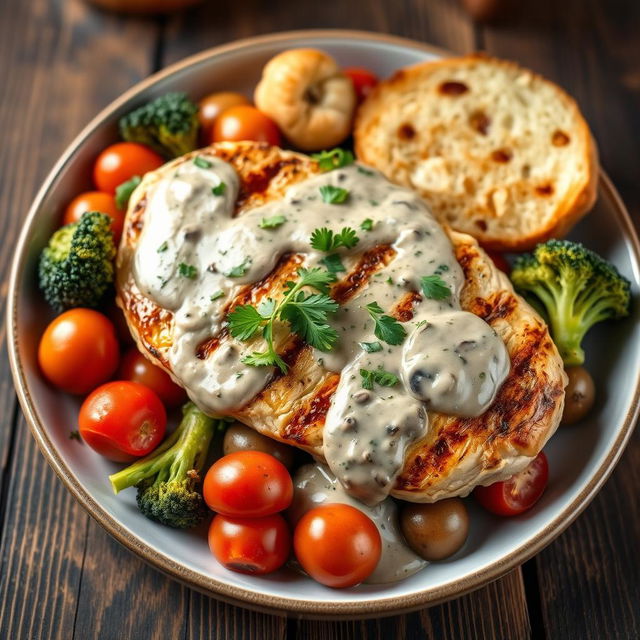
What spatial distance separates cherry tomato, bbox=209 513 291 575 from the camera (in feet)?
10.2

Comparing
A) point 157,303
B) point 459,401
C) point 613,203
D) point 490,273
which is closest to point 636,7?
point 613,203

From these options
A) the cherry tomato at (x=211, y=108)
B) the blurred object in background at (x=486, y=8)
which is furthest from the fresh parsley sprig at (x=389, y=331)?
the blurred object in background at (x=486, y=8)

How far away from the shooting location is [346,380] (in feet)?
10.3

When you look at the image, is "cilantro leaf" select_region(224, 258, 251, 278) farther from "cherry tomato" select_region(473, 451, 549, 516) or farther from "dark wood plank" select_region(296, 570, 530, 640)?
"dark wood plank" select_region(296, 570, 530, 640)

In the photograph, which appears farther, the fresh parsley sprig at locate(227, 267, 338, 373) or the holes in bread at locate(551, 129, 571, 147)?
the holes in bread at locate(551, 129, 571, 147)

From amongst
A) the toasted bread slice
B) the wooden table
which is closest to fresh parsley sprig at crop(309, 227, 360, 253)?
the toasted bread slice

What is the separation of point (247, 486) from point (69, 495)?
3.52 feet

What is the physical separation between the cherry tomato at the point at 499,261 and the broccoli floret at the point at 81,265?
1911 millimetres

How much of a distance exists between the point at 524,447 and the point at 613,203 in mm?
1641

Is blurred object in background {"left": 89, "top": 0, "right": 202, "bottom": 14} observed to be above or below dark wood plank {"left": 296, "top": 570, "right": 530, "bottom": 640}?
above

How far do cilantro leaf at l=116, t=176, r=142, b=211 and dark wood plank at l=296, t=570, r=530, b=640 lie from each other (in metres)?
2.18

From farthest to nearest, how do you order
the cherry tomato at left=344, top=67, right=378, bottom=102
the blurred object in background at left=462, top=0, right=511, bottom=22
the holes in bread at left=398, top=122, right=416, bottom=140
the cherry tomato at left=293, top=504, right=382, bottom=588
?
the blurred object in background at left=462, top=0, right=511, bottom=22 < the cherry tomato at left=344, top=67, right=378, bottom=102 < the holes in bread at left=398, top=122, right=416, bottom=140 < the cherry tomato at left=293, top=504, right=382, bottom=588

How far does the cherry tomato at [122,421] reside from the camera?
327cm

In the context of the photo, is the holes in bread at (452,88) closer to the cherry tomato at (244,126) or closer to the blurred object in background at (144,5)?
the cherry tomato at (244,126)
